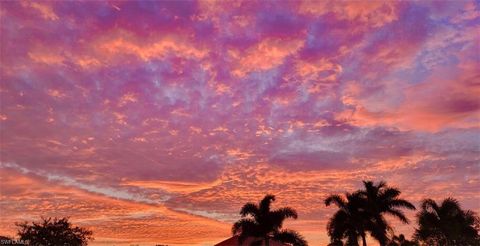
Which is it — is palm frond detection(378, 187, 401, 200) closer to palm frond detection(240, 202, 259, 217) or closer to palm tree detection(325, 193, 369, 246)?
palm tree detection(325, 193, 369, 246)

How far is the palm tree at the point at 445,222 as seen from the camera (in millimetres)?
70694

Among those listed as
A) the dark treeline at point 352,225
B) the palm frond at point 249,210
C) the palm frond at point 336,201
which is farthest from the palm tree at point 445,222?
the palm frond at point 249,210

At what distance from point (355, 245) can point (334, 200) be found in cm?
661

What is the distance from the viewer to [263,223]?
194 ft

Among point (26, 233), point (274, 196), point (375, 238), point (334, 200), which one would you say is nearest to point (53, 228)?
point (26, 233)

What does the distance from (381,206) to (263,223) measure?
16.8 metres

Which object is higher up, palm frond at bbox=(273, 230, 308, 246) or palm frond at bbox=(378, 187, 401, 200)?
palm frond at bbox=(378, 187, 401, 200)

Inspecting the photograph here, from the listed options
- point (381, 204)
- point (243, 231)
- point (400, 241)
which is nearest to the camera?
point (243, 231)

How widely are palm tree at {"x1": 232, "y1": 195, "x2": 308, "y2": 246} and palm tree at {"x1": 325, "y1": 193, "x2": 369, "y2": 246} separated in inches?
342

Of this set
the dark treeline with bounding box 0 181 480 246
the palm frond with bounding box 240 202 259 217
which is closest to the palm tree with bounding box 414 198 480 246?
the dark treeline with bounding box 0 181 480 246

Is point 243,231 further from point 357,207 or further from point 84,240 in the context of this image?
point 84,240

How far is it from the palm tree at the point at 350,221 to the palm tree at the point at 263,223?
8696 millimetres

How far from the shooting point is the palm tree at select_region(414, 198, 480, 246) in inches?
2783

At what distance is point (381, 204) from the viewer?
63906 mm
